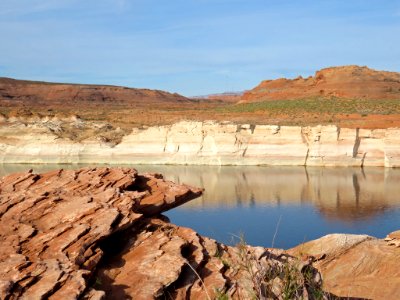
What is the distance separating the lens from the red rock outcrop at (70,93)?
97938 mm

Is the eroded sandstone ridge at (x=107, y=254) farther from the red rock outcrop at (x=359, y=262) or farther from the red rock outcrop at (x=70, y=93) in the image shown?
the red rock outcrop at (x=70, y=93)

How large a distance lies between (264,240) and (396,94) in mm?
43977

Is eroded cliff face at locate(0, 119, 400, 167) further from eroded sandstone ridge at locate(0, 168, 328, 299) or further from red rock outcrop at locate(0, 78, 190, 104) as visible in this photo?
red rock outcrop at locate(0, 78, 190, 104)

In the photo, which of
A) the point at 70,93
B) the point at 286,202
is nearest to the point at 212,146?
the point at 286,202

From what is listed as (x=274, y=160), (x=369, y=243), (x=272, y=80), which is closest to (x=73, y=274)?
(x=369, y=243)

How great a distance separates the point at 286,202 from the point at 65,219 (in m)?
16.5

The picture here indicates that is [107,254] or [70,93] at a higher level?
[70,93]

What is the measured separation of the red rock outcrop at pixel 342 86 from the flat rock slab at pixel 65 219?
152ft

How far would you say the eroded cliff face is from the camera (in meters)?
32.7

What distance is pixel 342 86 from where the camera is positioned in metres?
55.9

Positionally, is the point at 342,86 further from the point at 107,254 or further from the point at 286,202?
the point at 107,254

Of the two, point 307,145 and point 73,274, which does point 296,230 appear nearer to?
point 73,274

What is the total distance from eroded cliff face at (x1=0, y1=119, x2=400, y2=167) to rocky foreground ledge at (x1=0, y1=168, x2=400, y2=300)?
958 inches

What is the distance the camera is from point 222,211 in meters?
20.8
